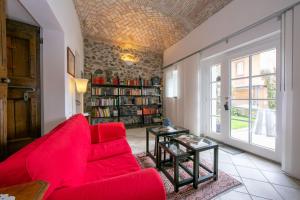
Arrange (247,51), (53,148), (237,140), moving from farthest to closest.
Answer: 1. (237,140)
2. (247,51)
3. (53,148)

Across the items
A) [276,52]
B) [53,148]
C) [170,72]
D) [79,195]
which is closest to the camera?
[79,195]

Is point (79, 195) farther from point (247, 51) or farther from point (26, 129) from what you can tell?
point (247, 51)

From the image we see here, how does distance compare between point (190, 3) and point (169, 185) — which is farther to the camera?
point (190, 3)

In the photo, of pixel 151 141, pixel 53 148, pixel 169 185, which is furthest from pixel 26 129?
pixel 151 141

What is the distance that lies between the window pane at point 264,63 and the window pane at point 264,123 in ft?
1.64

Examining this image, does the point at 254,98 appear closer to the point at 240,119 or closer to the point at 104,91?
the point at 240,119

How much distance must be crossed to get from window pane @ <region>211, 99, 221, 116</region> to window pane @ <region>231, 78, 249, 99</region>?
0.40 metres

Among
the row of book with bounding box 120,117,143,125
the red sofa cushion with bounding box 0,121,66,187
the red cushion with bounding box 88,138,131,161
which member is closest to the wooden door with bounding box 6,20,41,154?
the red cushion with bounding box 88,138,131,161

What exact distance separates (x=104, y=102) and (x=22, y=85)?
2709 mm

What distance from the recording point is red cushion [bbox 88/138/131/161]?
1.63 metres

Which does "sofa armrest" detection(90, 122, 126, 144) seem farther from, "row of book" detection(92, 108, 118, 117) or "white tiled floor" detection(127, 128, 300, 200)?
"row of book" detection(92, 108, 118, 117)

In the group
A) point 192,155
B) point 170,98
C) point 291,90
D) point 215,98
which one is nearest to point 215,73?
point 215,98

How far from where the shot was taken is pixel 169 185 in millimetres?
1650

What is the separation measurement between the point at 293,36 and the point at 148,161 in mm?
2577
